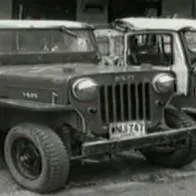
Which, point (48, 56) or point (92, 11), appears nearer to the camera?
point (48, 56)

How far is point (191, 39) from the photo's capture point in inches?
355

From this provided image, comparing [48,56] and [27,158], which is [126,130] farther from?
[48,56]

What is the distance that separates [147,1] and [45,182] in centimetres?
1124

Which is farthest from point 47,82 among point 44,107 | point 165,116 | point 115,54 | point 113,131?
point 115,54

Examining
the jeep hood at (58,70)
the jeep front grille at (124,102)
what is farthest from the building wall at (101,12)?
the jeep front grille at (124,102)

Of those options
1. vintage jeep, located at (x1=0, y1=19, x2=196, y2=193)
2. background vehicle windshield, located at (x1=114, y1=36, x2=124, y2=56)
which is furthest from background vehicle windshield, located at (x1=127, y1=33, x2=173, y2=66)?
vintage jeep, located at (x1=0, y1=19, x2=196, y2=193)

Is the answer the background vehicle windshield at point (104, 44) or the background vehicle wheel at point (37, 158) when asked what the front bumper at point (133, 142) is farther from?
the background vehicle windshield at point (104, 44)

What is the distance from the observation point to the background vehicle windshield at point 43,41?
779 cm

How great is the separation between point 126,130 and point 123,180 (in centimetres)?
68

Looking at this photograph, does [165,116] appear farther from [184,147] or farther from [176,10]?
[176,10]

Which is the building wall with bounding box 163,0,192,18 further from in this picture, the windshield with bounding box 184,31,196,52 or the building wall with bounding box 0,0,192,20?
the windshield with bounding box 184,31,196,52

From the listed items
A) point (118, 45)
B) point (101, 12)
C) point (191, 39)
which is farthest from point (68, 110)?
point (101, 12)

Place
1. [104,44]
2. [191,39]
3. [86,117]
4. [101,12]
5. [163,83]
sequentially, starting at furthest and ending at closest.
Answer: [101,12]
[104,44]
[191,39]
[163,83]
[86,117]

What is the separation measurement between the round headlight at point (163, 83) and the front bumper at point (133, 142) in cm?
47
